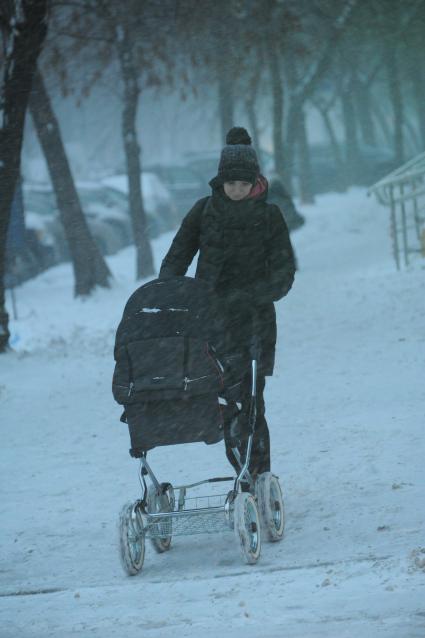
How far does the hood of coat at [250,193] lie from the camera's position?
17.8 ft

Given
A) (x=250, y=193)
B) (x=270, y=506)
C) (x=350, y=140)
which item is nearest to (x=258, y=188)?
(x=250, y=193)

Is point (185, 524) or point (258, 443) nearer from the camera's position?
point (185, 524)

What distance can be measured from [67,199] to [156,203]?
33.6 ft

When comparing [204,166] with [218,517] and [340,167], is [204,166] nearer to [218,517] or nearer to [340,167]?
[340,167]

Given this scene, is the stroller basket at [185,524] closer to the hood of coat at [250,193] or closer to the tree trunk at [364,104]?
the hood of coat at [250,193]

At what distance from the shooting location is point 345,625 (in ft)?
12.6

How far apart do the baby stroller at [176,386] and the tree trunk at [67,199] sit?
35.7ft

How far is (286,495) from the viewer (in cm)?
614

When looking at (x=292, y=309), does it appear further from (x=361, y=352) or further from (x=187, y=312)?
(x=187, y=312)

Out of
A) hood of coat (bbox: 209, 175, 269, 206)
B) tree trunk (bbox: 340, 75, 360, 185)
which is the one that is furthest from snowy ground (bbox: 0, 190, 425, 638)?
tree trunk (bbox: 340, 75, 360, 185)

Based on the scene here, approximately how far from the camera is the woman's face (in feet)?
17.6

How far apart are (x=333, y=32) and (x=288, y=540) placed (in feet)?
62.6

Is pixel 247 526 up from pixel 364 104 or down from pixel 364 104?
down

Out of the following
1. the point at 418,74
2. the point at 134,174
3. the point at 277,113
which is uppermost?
the point at 418,74
